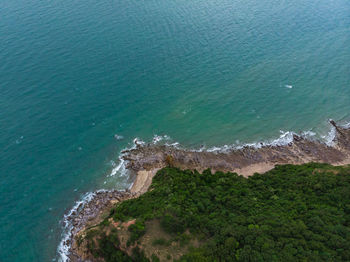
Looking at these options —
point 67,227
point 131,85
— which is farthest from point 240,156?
point 67,227

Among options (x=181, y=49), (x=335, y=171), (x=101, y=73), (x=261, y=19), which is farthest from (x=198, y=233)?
(x=261, y=19)

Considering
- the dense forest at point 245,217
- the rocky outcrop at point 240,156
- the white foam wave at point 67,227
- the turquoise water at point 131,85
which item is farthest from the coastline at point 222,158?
the dense forest at point 245,217

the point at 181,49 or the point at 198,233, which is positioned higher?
the point at 181,49

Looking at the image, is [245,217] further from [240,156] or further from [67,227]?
[67,227]

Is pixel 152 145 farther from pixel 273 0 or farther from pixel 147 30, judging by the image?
pixel 273 0

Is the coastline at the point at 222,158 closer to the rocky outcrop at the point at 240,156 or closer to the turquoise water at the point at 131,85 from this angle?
the rocky outcrop at the point at 240,156
